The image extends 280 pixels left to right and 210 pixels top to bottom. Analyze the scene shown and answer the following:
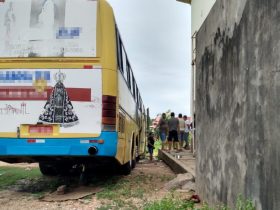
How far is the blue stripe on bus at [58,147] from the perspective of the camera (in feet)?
29.5

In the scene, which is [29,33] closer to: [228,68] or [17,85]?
[17,85]

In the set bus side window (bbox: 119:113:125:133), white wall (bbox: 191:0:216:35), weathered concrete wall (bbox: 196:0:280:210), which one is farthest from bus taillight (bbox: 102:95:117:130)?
white wall (bbox: 191:0:216:35)

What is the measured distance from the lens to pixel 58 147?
902 centimetres

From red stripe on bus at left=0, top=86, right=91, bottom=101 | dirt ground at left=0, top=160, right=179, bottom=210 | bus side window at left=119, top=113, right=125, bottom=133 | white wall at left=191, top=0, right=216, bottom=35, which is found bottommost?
dirt ground at left=0, top=160, right=179, bottom=210

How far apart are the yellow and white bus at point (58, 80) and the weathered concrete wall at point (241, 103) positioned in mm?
1968

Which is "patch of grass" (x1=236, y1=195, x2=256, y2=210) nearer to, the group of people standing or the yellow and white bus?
the yellow and white bus

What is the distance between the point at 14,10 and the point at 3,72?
117 cm

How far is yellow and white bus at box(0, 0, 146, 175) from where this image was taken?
9070 mm

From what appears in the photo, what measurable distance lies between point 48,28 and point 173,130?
38.4 feet

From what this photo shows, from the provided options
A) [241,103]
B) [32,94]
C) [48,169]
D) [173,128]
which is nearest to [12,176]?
[48,169]

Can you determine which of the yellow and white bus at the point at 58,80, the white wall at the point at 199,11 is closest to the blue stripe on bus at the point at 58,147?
the yellow and white bus at the point at 58,80

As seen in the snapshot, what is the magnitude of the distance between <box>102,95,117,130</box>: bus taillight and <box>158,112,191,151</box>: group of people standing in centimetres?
1123

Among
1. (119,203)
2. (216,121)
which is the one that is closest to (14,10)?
(119,203)

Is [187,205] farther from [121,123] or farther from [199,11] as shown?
[199,11]
